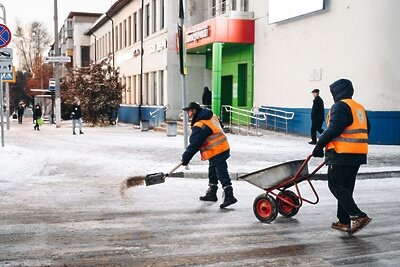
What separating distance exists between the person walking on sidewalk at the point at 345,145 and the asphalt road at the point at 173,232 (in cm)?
34

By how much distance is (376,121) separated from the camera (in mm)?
16672

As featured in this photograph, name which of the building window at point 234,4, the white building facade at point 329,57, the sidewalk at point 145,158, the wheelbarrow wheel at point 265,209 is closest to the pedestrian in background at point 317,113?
the sidewalk at point 145,158

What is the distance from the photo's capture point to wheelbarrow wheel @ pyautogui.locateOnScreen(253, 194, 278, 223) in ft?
23.1

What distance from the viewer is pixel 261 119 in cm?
2191

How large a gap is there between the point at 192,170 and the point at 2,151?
21.1 feet

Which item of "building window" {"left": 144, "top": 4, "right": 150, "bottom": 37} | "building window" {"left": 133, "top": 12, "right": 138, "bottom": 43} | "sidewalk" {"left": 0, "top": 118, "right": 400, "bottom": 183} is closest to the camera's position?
"sidewalk" {"left": 0, "top": 118, "right": 400, "bottom": 183}

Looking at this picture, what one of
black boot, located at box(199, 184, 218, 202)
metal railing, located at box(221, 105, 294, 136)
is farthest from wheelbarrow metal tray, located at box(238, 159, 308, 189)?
metal railing, located at box(221, 105, 294, 136)

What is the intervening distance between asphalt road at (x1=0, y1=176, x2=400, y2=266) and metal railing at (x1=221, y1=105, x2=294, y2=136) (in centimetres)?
1185

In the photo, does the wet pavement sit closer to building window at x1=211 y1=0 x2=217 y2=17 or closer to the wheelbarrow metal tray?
the wheelbarrow metal tray

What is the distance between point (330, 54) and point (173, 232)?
13.6m

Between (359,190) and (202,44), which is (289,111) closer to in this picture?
(202,44)

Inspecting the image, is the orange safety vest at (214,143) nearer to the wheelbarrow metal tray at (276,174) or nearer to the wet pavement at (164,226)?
the wet pavement at (164,226)

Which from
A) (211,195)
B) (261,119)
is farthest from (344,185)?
(261,119)

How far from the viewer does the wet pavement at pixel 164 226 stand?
5.39 metres
